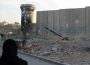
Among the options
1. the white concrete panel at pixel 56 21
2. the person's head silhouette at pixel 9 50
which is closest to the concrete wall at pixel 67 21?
the white concrete panel at pixel 56 21

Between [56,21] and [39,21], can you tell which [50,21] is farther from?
[39,21]

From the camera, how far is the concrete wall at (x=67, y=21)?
46297mm

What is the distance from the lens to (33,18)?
65.4m

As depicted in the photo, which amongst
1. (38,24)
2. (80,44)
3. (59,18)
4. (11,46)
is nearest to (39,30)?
(38,24)

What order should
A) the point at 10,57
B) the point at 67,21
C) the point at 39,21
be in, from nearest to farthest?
1. the point at 10,57
2. the point at 67,21
3. the point at 39,21

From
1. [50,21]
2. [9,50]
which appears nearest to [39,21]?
[50,21]

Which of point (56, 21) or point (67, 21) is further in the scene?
point (56, 21)

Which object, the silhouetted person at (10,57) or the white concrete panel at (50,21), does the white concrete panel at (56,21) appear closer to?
the white concrete panel at (50,21)

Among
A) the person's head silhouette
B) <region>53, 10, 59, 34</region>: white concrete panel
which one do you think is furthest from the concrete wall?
the person's head silhouette

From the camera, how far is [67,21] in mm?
50656

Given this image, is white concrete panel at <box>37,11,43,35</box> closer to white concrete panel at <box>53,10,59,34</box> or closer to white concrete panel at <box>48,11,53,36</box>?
white concrete panel at <box>48,11,53,36</box>

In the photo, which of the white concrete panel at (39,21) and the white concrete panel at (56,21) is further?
the white concrete panel at (39,21)

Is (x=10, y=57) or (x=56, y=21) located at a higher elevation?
(x=56, y=21)

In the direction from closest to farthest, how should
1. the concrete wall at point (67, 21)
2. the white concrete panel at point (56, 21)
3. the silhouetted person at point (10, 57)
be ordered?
1. the silhouetted person at point (10, 57)
2. the concrete wall at point (67, 21)
3. the white concrete panel at point (56, 21)
